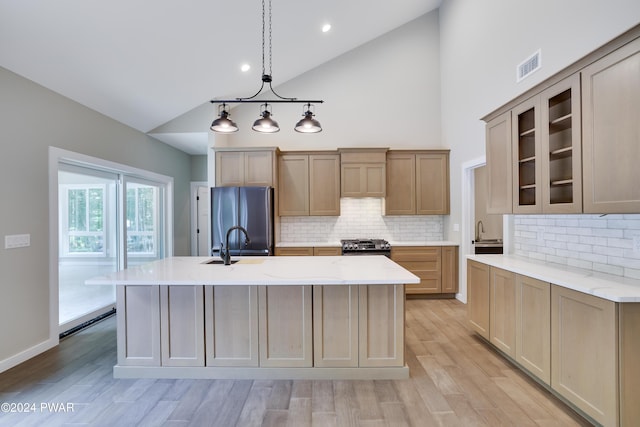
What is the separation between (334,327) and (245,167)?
312 cm

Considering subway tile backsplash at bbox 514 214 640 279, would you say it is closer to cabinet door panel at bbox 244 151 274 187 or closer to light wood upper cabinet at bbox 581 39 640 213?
light wood upper cabinet at bbox 581 39 640 213

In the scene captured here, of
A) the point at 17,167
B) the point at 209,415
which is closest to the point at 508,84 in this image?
the point at 209,415

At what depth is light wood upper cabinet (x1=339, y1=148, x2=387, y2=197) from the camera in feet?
15.9

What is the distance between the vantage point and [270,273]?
7.73ft

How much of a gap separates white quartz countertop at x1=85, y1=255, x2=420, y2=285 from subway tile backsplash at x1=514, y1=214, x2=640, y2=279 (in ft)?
4.63

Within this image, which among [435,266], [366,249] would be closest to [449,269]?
[435,266]

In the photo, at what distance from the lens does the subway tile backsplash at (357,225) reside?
5.23 m

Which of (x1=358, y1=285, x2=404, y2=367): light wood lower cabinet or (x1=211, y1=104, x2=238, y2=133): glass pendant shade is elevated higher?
(x1=211, y1=104, x2=238, y2=133): glass pendant shade

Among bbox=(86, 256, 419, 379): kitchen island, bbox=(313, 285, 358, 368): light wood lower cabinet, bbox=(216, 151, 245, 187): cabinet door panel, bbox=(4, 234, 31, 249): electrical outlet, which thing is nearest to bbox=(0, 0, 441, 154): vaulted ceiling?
bbox=(216, 151, 245, 187): cabinet door panel

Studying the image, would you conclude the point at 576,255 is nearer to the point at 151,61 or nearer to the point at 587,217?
the point at 587,217

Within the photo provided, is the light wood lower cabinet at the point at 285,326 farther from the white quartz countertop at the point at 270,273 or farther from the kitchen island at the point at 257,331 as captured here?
the white quartz countertop at the point at 270,273

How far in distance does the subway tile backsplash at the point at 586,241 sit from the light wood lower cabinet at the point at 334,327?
1865mm

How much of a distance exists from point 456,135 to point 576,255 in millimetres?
2687

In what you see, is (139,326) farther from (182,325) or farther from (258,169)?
(258,169)
